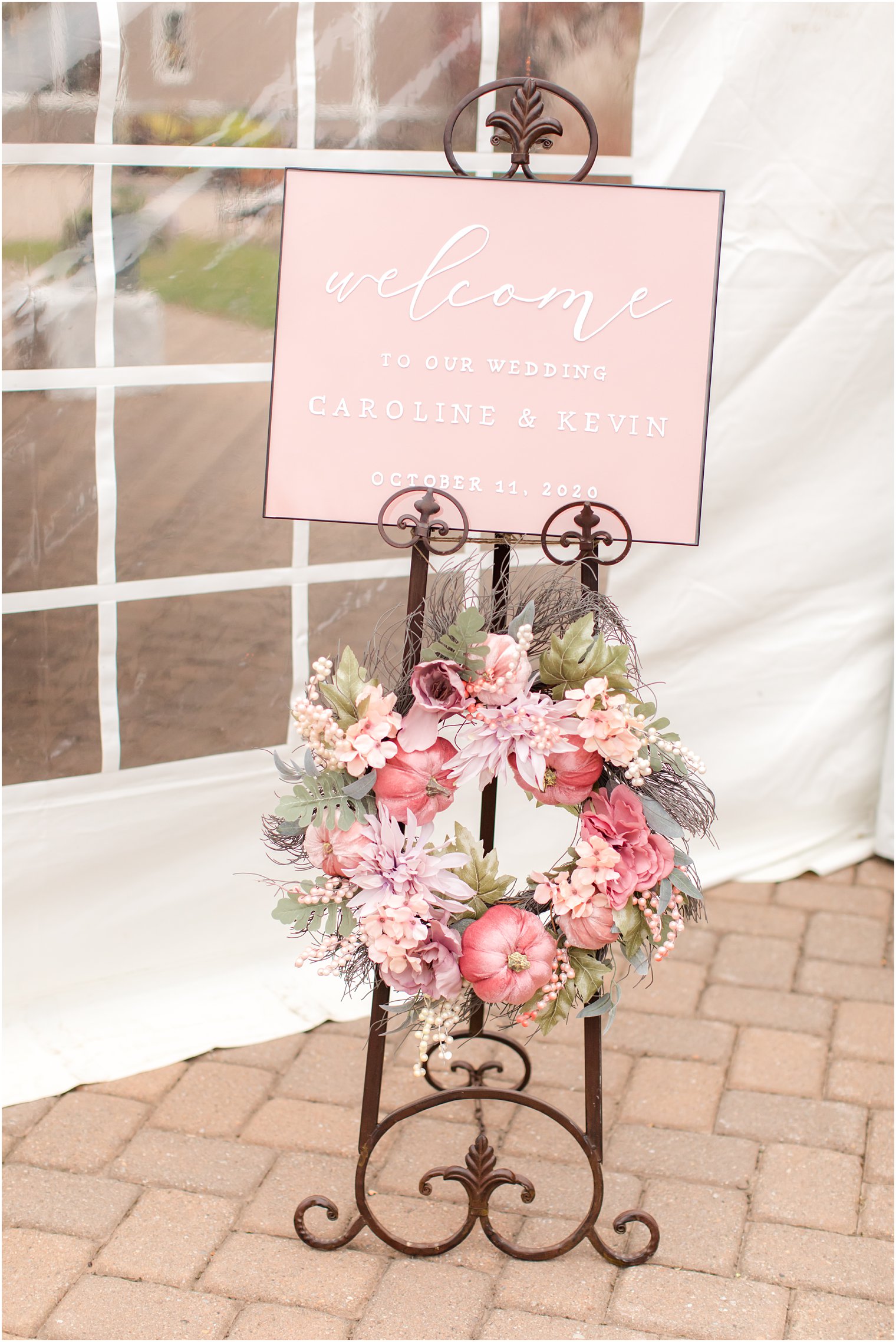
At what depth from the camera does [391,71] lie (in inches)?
90.9

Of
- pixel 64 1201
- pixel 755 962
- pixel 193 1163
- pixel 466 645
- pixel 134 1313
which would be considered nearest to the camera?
pixel 466 645

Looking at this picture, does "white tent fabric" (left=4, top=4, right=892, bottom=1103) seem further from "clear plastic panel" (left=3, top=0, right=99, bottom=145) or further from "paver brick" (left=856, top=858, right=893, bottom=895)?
"clear plastic panel" (left=3, top=0, right=99, bottom=145)

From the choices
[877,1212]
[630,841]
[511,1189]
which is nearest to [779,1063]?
[877,1212]

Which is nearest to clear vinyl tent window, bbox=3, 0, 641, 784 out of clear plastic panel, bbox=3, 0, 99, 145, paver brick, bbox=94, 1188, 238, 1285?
clear plastic panel, bbox=3, 0, 99, 145

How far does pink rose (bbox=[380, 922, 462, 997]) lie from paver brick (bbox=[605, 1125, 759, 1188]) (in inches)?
24.3

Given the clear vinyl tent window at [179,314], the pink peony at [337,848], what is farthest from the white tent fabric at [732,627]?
the pink peony at [337,848]

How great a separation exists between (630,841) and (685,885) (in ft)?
0.35

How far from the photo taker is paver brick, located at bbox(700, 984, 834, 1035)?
253 centimetres

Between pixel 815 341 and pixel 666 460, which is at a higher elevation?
pixel 815 341

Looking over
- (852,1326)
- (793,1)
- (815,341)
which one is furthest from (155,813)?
(793,1)

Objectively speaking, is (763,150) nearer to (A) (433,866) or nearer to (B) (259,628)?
(B) (259,628)

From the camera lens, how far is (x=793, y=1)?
2.56 m

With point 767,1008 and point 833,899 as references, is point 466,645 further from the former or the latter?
point 833,899

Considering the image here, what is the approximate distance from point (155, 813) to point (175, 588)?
1.48 feet
